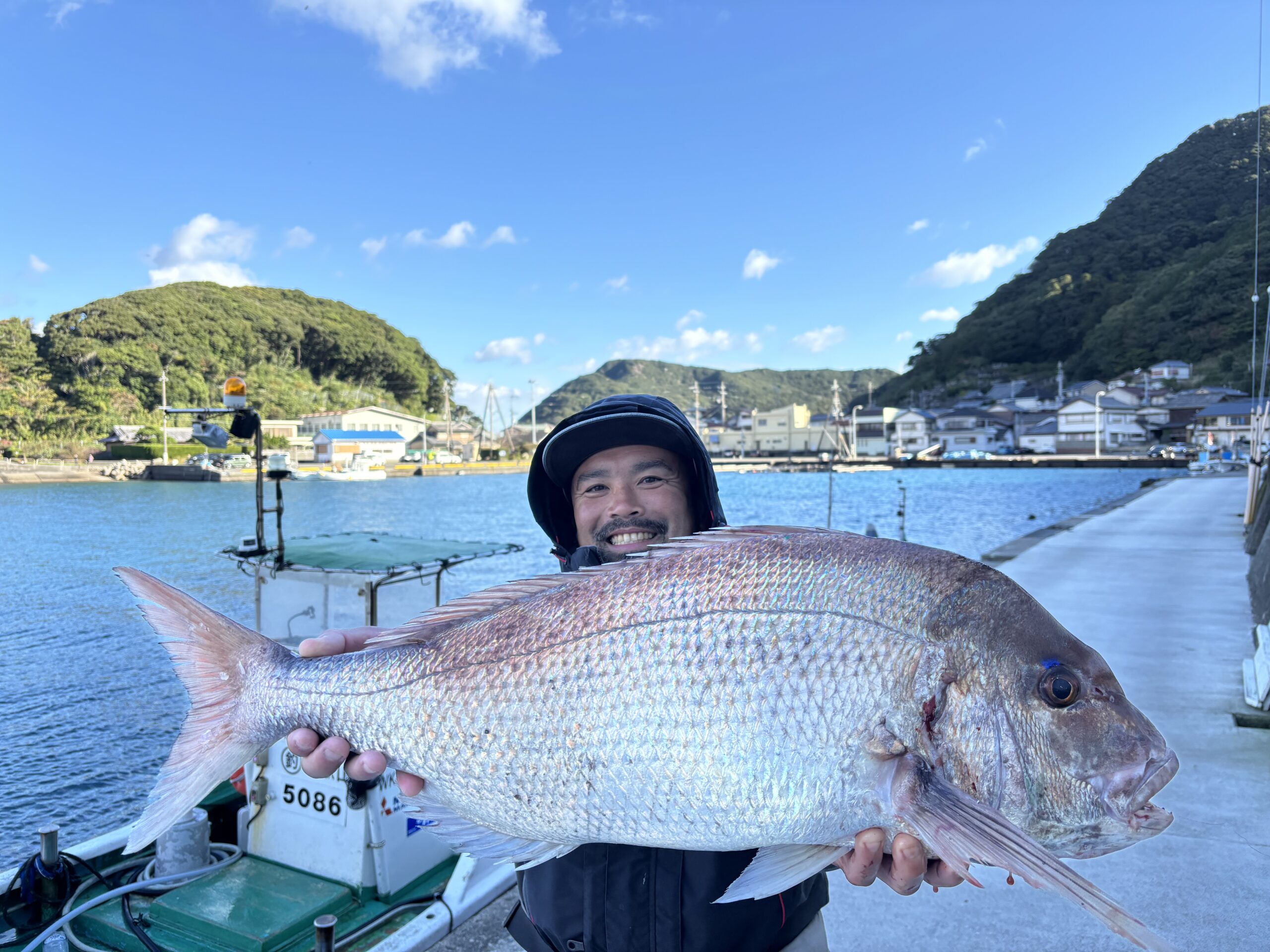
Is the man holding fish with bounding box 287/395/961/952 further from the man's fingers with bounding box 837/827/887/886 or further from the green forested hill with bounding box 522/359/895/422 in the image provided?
the green forested hill with bounding box 522/359/895/422

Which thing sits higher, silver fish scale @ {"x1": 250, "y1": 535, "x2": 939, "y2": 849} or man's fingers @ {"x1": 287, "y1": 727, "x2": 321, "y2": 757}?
silver fish scale @ {"x1": 250, "y1": 535, "x2": 939, "y2": 849}

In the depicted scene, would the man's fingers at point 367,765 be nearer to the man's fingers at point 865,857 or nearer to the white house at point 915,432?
the man's fingers at point 865,857

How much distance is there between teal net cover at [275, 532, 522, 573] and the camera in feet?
21.1

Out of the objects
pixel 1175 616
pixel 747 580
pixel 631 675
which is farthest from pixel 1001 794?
pixel 1175 616

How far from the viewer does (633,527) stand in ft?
7.38

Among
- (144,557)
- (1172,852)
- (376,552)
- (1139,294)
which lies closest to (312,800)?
(376,552)

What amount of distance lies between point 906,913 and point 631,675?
9.60 feet

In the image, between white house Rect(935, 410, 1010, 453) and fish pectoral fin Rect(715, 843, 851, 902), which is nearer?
fish pectoral fin Rect(715, 843, 851, 902)

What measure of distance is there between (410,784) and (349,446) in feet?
268

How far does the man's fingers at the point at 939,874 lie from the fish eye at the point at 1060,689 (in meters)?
0.43

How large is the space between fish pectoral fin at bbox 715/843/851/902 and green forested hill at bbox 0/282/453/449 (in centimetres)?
7646

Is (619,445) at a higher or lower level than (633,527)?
higher

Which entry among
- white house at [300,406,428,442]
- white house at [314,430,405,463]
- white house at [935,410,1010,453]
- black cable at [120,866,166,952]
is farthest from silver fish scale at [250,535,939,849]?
white house at [935,410,1010,453]

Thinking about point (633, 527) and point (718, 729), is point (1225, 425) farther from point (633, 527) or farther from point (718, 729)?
point (718, 729)
